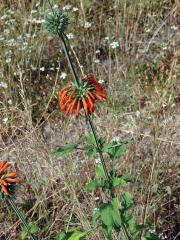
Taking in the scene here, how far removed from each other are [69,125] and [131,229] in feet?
3.96

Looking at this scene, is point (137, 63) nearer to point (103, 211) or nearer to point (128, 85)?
point (128, 85)

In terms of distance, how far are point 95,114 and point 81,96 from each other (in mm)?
1154

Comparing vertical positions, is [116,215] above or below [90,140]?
below

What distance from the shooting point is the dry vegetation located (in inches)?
98.7

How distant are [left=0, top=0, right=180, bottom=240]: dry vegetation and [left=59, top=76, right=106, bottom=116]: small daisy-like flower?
0.72 metres

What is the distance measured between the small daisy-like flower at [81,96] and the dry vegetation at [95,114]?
0.72m

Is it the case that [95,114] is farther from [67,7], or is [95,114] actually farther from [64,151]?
[67,7]

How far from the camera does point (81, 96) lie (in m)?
1.66

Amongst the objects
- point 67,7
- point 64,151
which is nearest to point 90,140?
point 64,151

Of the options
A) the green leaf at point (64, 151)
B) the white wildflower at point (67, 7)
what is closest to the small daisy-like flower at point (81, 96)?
the green leaf at point (64, 151)

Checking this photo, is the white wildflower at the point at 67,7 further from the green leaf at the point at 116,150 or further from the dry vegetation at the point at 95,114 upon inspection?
the green leaf at the point at 116,150

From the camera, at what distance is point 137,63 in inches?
140

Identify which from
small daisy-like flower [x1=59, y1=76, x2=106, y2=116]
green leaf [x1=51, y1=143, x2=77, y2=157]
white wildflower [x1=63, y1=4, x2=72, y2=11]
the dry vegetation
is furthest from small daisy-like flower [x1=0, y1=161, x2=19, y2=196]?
white wildflower [x1=63, y1=4, x2=72, y2=11]

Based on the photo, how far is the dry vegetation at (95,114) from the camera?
8.23 ft
